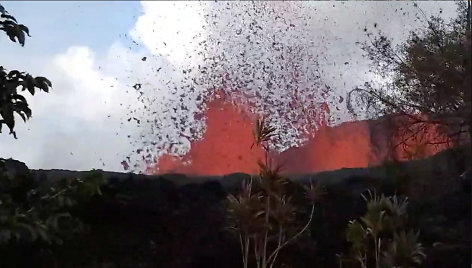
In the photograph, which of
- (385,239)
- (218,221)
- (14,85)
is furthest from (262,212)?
(14,85)

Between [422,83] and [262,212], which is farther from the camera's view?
[422,83]

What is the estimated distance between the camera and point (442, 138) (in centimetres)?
1172

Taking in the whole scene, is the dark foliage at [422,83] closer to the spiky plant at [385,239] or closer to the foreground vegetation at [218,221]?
the foreground vegetation at [218,221]

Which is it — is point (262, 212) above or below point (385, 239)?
above

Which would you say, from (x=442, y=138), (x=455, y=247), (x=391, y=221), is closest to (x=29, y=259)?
(x=391, y=221)

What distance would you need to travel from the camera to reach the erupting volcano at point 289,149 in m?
11.6

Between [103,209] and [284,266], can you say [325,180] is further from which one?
[103,209]

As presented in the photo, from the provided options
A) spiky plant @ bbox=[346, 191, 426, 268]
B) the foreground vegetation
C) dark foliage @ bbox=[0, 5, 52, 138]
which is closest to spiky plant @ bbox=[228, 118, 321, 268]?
the foreground vegetation

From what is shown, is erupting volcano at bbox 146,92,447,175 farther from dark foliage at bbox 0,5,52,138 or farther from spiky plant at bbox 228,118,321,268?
dark foliage at bbox 0,5,52,138

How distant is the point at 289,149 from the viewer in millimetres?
11547

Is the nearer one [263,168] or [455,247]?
[263,168]

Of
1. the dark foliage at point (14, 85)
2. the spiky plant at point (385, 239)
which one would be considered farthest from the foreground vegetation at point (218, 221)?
the dark foliage at point (14, 85)

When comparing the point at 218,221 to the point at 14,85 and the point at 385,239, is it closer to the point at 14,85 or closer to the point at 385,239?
the point at 385,239

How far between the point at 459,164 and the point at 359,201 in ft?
6.52
